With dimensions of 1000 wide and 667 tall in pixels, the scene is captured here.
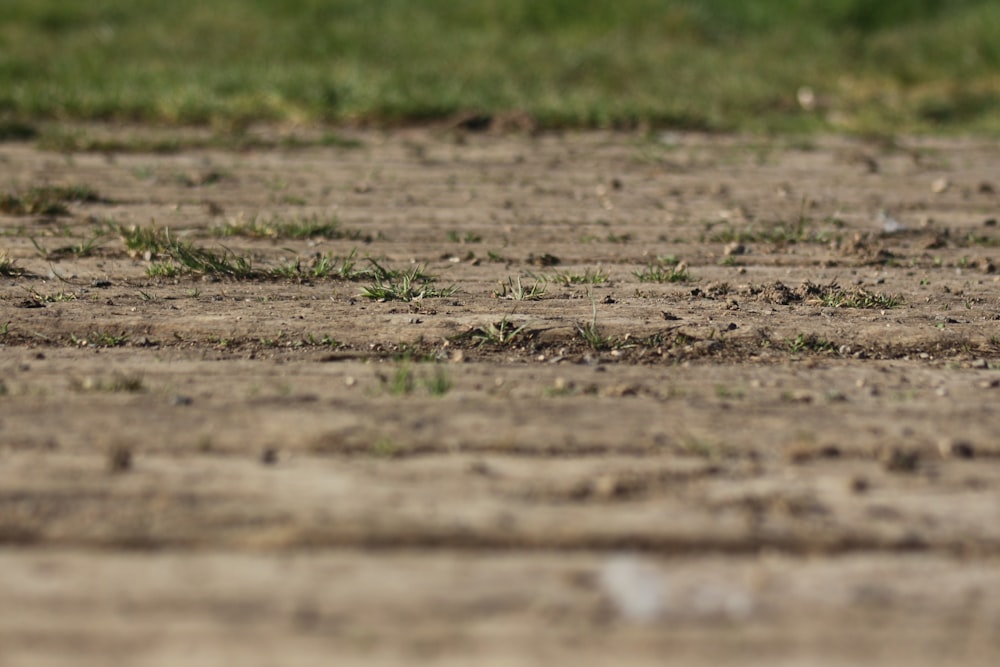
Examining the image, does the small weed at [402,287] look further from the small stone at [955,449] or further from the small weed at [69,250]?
the small stone at [955,449]

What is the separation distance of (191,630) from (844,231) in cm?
371

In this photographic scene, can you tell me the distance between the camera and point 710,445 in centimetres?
244

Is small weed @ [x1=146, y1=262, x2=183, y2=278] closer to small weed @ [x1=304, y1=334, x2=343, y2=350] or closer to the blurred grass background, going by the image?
small weed @ [x1=304, y1=334, x2=343, y2=350]

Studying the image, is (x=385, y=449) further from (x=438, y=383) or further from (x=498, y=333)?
(x=498, y=333)

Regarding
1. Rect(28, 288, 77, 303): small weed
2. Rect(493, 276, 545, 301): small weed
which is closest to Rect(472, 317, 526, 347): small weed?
Rect(493, 276, 545, 301): small weed

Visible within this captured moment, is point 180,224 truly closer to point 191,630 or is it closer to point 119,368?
point 119,368

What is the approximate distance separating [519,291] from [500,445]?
1.25 m

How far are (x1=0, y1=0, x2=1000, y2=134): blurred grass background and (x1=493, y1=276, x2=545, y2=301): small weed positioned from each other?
10.6 feet

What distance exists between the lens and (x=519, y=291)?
11.8 feet

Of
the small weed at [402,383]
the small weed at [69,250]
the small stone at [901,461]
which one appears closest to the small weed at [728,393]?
the small stone at [901,461]

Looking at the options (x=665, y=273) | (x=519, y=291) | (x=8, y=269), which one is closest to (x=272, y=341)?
(x=519, y=291)

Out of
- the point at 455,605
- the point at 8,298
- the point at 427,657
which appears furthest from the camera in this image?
the point at 8,298

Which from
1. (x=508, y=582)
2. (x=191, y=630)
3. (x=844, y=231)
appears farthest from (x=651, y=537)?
(x=844, y=231)

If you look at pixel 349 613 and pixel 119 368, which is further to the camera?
pixel 119 368
